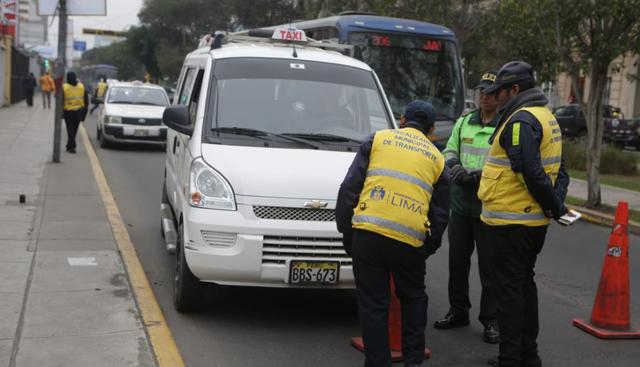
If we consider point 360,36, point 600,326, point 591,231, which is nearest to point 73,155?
point 360,36

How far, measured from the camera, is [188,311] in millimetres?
6430

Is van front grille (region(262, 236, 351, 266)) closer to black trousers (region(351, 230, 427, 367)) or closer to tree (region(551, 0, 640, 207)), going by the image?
black trousers (region(351, 230, 427, 367))

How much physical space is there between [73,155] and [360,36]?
6.85 metres

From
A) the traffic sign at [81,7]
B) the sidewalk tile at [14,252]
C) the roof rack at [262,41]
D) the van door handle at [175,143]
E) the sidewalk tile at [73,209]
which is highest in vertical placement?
the traffic sign at [81,7]

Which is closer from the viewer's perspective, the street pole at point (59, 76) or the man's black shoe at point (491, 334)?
the man's black shoe at point (491, 334)

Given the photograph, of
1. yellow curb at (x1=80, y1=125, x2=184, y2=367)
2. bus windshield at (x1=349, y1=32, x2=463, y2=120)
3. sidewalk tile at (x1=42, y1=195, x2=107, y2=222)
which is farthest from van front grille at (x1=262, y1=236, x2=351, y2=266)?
bus windshield at (x1=349, y1=32, x2=463, y2=120)

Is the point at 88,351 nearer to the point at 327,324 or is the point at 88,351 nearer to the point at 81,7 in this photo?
the point at 327,324

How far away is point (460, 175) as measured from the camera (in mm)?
5957

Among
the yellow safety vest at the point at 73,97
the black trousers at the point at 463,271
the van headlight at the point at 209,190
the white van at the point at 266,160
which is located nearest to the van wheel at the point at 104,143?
the yellow safety vest at the point at 73,97

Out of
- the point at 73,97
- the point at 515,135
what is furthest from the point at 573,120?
the point at 515,135

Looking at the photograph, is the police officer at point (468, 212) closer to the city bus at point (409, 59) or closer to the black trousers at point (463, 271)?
the black trousers at point (463, 271)

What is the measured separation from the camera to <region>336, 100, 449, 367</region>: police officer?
15.6 ft

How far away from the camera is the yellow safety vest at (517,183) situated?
516 cm

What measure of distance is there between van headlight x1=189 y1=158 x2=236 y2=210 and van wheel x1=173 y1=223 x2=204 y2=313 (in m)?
0.44
